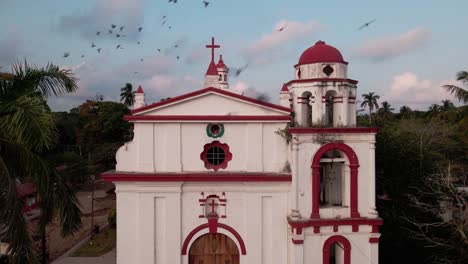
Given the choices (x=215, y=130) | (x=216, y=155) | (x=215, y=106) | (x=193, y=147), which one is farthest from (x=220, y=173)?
(x=215, y=106)

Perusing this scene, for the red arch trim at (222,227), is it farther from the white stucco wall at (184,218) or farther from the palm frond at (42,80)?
the palm frond at (42,80)

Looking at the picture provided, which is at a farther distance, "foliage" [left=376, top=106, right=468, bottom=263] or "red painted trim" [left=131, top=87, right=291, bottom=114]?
"foliage" [left=376, top=106, right=468, bottom=263]

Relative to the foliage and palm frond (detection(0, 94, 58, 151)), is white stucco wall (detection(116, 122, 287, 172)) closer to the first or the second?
the foliage

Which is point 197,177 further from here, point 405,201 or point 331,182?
point 405,201

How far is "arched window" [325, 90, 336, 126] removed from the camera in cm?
1231

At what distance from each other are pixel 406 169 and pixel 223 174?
768cm

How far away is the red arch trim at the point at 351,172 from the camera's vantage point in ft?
39.2

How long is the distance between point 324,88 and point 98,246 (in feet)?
50.3

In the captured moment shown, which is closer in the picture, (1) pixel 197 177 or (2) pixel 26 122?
(2) pixel 26 122

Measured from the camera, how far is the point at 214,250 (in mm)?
13016

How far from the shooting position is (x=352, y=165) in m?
12.0

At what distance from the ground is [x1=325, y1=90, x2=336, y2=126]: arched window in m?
7.29

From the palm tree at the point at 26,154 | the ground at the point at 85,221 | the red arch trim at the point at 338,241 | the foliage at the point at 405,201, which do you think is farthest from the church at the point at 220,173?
the palm tree at the point at 26,154

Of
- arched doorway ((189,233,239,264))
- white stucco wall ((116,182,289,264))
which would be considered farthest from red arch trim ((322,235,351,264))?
arched doorway ((189,233,239,264))
